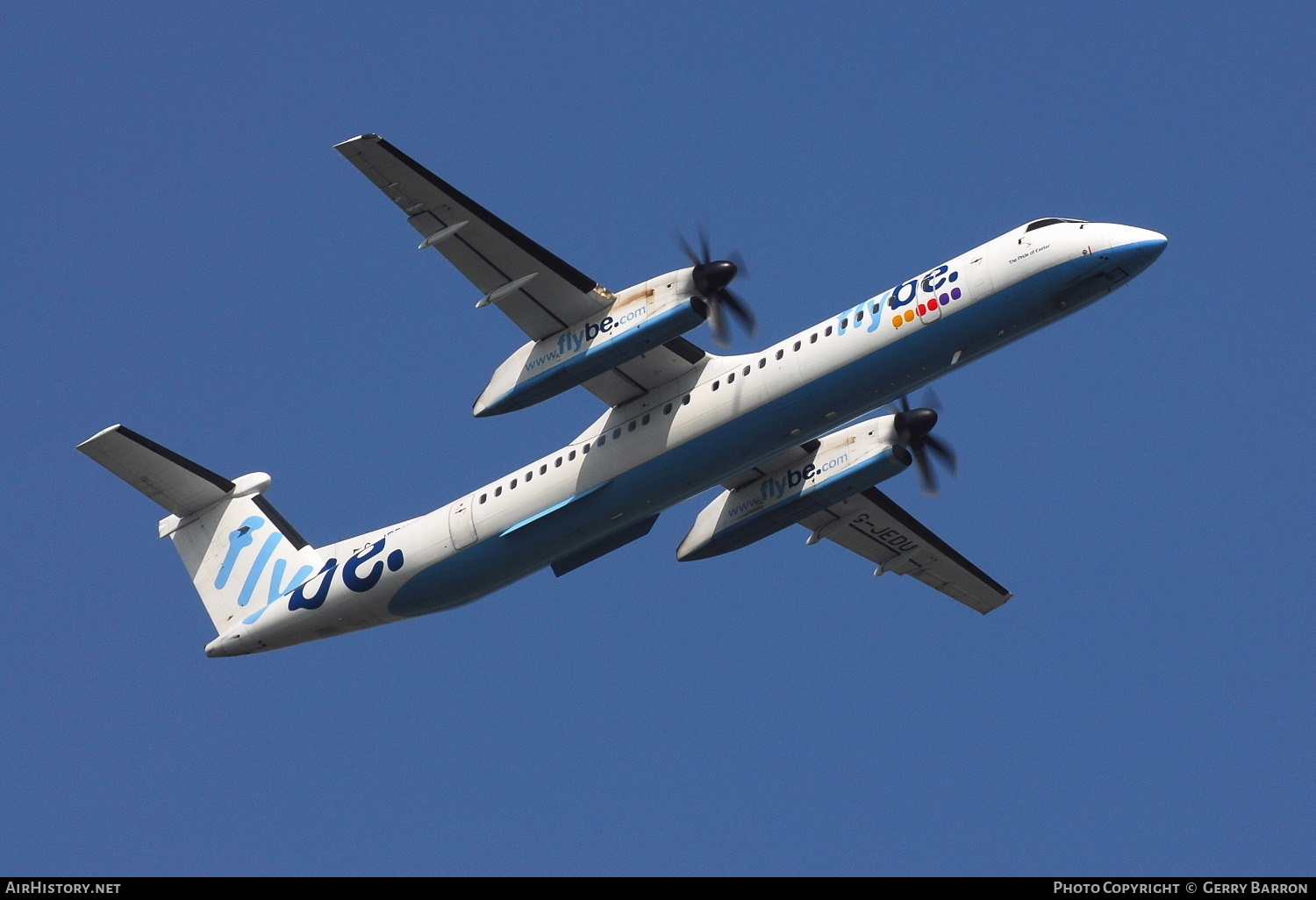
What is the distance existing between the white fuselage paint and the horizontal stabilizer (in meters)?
3.38

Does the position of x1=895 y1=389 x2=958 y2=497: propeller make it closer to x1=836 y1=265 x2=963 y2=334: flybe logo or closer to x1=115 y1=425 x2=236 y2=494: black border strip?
x1=836 y1=265 x2=963 y2=334: flybe logo

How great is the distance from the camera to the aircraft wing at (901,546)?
108 ft

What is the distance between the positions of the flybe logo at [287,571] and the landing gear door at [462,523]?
1112mm

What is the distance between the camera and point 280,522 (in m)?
32.9

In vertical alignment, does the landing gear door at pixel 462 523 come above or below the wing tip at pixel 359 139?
below

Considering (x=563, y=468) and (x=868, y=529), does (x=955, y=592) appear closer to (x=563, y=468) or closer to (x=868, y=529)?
(x=868, y=529)

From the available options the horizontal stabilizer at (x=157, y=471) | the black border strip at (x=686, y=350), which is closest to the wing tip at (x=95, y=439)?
the horizontal stabilizer at (x=157, y=471)

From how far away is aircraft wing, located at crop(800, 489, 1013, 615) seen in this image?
108 ft

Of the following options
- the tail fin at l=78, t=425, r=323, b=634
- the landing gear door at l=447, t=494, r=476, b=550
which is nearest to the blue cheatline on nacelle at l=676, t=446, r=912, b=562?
the landing gear door at l=447, t=494, r=476, b=550

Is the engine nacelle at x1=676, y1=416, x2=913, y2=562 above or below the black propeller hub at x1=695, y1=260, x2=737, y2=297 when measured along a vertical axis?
below

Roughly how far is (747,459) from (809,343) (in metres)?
2.18

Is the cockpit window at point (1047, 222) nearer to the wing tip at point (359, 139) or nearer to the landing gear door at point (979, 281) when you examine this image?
the landing gear door at point (979, 281)

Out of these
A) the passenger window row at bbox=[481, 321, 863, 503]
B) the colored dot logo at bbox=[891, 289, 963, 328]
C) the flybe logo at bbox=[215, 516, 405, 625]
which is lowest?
the flybe logo at bbox=[215, 516, 405, 625]

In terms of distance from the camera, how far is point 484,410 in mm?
27719
